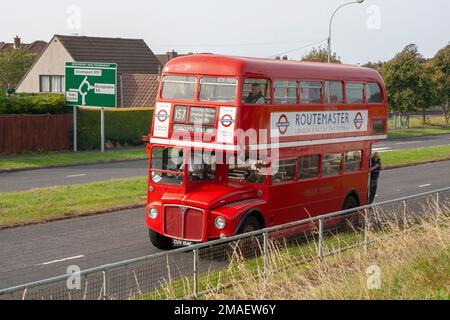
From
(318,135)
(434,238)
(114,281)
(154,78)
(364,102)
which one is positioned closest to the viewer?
(114,281)

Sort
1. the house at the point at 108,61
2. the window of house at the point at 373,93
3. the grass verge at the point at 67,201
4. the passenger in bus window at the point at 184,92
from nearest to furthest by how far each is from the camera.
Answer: the passenger in bus window at the point at 184,92 < the grass verge at the point at 67,201 < the window of house at the point at 373,93 < the house at the point at 108,61

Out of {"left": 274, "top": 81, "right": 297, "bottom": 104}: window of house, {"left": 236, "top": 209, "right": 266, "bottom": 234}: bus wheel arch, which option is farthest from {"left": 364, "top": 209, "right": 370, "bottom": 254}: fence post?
{"left": 274, "top": 81, "right": 297, "bottom": 104}: window of house

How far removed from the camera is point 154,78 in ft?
175

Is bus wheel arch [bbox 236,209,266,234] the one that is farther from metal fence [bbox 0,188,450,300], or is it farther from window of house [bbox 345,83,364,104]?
window of house [bbox 345,83,364,104]

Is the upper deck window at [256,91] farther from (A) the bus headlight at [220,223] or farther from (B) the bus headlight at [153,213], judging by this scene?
(B) the bus headlight at [153,213]

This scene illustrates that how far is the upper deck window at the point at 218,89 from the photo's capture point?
50.1 ft

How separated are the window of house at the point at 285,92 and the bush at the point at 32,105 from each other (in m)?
21.5

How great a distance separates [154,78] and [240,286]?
4367 centimetres

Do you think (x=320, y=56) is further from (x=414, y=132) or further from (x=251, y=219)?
(x=251, y=219)

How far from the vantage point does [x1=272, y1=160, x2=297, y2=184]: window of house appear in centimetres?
1658

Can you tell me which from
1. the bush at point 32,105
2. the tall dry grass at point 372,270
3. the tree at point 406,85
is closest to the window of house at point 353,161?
the tall dry grass at point 372,270

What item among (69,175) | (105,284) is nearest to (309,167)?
(105,284)
